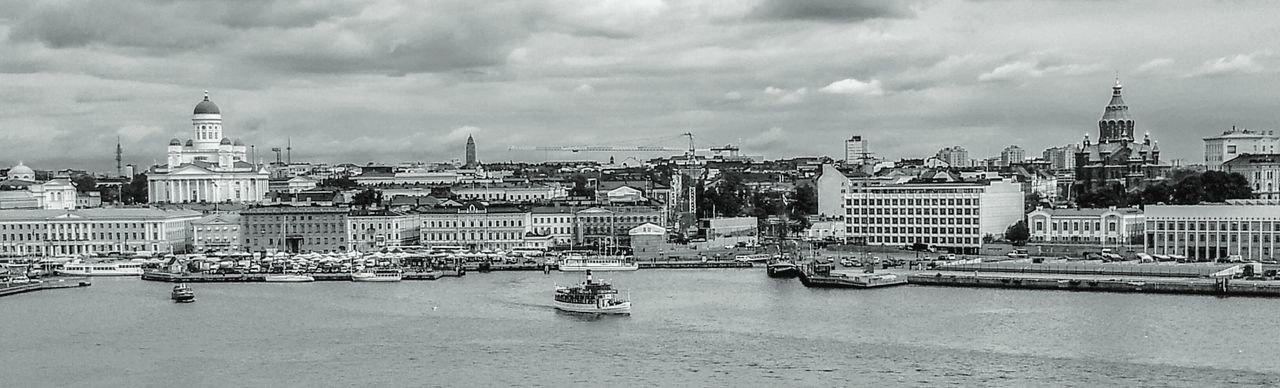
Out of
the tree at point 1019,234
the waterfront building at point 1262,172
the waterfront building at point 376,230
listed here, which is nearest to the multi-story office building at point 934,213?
the tree at point 1019,234

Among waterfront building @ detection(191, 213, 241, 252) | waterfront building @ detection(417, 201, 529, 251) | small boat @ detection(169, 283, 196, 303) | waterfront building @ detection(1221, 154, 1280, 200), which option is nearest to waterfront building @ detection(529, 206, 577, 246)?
waterfront building @ detection(417, 201, 529, 251)

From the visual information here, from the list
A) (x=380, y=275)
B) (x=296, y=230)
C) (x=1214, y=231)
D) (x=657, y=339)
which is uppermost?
(x=296, y=230)

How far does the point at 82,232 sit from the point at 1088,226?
2321 cm

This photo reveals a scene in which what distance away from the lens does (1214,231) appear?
1219 inches

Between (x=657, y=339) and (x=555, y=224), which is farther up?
(x=555, y=224)

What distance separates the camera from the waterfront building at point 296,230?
37.7 m

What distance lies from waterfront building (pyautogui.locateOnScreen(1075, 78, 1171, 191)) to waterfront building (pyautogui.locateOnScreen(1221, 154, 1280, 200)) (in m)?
2.37

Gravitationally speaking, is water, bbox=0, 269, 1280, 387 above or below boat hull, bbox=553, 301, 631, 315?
below

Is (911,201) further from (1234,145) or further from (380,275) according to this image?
(1234,145)

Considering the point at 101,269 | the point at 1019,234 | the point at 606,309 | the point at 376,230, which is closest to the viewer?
the point at 606,309

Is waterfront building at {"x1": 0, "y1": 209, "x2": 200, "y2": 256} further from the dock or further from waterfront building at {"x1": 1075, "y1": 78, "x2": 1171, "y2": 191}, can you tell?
waterfront building at {"x1": 1075, "y1": 78, "x2": 1171, "y2": 191}

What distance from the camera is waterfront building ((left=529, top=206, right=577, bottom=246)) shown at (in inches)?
1512

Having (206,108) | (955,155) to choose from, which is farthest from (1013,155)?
(206,108)

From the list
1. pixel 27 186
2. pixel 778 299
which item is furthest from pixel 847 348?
pixel 27 186
